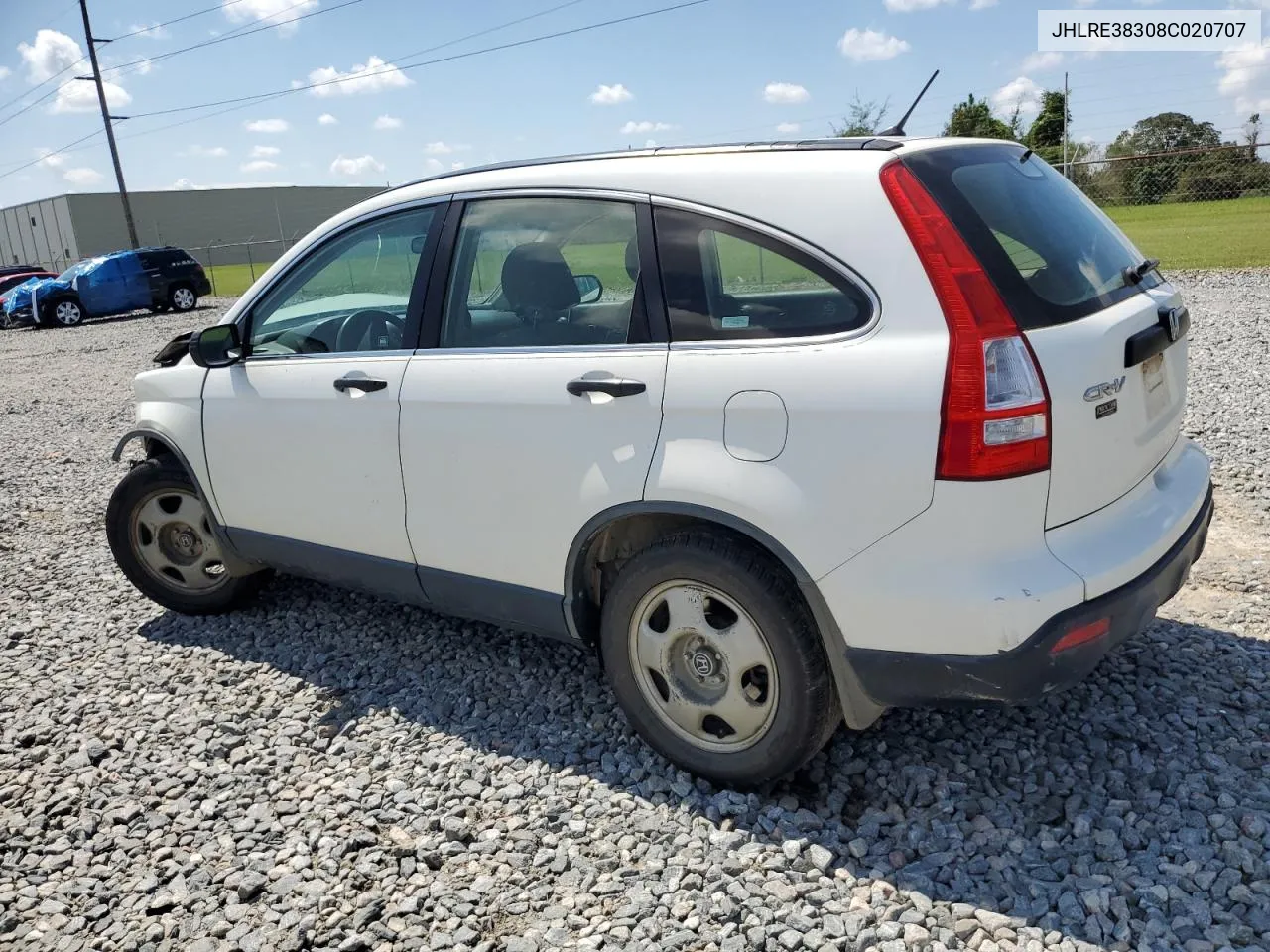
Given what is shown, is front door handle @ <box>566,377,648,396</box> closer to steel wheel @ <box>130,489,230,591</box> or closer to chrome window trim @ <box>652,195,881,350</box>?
chrome window trim @ <box>652,195,881,350</box>

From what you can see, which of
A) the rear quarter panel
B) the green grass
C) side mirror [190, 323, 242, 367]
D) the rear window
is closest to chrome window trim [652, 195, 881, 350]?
the rear quarter panel

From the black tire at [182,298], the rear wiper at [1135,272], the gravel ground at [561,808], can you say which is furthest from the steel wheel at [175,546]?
the black tire at [182,298]

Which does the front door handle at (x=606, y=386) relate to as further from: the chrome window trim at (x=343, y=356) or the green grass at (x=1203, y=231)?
the green grass at (x=1203, y=231)

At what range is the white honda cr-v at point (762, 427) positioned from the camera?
244cm

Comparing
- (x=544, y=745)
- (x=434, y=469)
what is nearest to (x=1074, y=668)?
(x=544, y=745)

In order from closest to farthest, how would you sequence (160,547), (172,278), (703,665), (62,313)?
(703,665) → (160,547) → (62,313) → (172,278)

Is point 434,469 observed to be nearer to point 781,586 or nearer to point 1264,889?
point 781,586

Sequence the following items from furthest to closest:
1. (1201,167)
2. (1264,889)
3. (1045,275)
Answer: (1201,167)
(1045,275)
(1264,889)

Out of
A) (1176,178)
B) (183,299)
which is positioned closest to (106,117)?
(183,299)

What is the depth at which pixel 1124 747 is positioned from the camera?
310cm

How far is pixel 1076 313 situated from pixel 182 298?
92.4 feet

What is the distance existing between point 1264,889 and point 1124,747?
2.20ft

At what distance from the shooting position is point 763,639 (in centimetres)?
281

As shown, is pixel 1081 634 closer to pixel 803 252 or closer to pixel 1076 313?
pixel 1076 313
